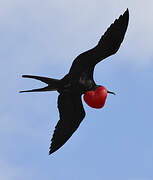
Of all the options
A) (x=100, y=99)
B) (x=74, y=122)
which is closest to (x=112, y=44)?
(x=100, y=99)

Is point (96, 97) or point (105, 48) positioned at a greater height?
point (105, 48)

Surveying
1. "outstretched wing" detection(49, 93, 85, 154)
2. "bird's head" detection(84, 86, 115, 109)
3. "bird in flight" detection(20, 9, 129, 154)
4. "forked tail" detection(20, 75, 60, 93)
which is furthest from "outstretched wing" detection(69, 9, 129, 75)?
"outstretched wing" detection(49, 93, 85, 154)

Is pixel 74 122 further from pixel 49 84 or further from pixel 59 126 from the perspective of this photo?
pixel 49 84

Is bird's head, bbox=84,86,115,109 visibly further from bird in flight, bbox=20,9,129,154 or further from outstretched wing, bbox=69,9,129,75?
outstretched wing, bbox=69,9,129,75

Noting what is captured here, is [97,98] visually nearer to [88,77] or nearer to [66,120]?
[88,77]

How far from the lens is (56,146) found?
56.3ft

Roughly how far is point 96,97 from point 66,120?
1.75m

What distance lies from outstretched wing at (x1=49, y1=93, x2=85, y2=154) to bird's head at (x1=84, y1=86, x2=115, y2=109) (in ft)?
3.19

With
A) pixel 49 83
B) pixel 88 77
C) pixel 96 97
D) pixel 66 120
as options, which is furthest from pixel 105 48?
pixel 66 120

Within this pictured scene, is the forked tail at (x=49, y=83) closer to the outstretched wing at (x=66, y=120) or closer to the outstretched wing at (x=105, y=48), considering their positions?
the outstretched wing at (x=105, y=48)

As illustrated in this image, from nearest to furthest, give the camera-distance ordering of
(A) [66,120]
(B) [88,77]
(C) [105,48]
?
(C) [105,48], (B) [88,77], (A) [66,120]

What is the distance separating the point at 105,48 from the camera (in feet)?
51.3

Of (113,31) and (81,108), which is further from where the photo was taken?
(81,108)

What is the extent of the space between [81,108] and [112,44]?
8.09 feet
